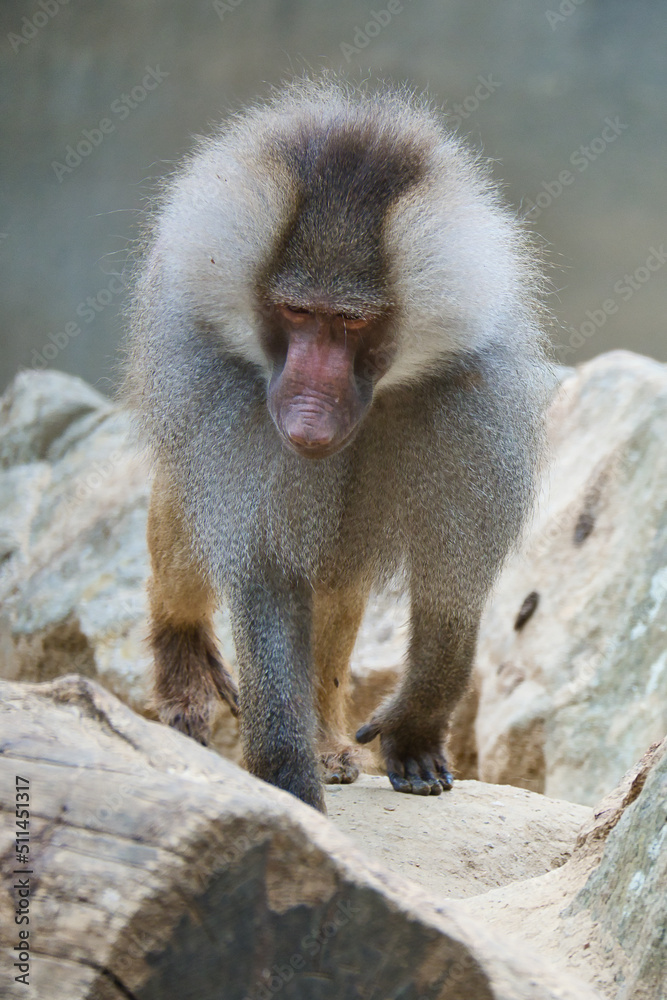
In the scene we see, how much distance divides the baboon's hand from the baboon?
0.84ft

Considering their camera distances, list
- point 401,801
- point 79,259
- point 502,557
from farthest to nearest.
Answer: point 79,259, point 401,801, point 502,557

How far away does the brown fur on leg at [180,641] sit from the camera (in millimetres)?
2826

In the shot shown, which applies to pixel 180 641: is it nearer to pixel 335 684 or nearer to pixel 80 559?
pixel 335 684

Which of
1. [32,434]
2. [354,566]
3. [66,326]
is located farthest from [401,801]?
[66,326]

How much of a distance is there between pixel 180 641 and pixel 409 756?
2.41ft

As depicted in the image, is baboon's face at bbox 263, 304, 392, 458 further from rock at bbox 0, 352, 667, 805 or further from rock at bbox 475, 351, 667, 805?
rock at bbox 475, 351, 667, 805

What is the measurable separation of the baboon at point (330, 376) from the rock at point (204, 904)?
2.91 ft

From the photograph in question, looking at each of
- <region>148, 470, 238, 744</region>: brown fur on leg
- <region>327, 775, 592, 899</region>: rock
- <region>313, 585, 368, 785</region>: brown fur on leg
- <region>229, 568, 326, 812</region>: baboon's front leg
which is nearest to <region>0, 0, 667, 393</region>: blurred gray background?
<region>313, 585, 368, 785</region>: brown fur on leg

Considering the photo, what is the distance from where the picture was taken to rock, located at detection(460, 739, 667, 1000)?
133cm

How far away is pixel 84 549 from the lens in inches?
173

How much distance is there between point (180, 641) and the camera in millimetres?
3037

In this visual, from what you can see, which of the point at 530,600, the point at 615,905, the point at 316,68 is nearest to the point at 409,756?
the point at 530,600

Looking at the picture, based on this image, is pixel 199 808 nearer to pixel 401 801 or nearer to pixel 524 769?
pixel 401 801

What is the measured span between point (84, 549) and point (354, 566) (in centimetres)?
231
